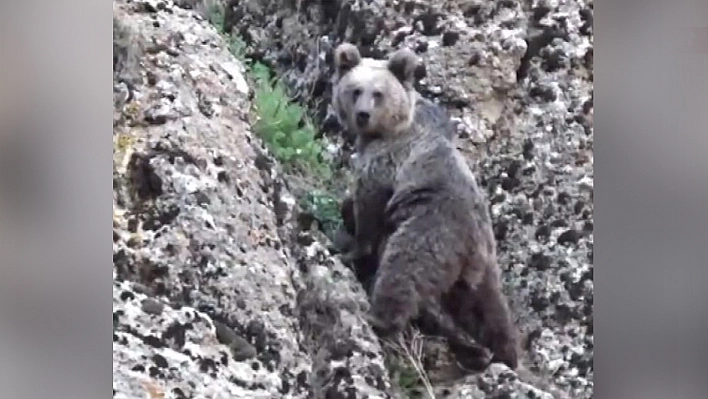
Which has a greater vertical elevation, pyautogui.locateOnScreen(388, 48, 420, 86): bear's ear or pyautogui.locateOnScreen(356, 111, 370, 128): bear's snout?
pyautogui.locateOnScreen(388, 48, 420, 86): bear's ear

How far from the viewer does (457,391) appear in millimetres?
1561

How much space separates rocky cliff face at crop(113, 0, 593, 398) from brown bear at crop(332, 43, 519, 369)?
0.03 m

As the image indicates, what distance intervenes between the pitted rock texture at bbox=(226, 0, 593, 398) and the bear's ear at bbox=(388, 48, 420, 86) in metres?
0.02

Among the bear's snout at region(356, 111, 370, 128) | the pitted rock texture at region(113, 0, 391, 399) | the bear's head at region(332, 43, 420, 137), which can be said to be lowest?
the pitted rock texture at region(113, 0, 391, 399)

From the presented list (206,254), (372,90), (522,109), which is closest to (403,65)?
(372,90)

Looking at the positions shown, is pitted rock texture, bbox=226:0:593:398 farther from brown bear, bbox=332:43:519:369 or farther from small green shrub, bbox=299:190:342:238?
small green shrub, bbox=299:190:342:238

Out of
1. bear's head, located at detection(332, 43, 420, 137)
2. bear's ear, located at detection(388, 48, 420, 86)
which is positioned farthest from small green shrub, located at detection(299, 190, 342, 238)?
bear's ear, located at detection(388, 48, 420, 86)

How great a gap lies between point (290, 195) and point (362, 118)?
0.18m

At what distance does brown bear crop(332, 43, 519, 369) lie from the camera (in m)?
1.53

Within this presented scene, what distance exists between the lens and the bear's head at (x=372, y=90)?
1.53 meters
